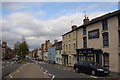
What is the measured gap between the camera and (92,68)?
19.3m

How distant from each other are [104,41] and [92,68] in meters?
7.00

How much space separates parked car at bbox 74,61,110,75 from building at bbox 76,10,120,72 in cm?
363

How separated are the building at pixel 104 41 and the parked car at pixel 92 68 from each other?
3.63m

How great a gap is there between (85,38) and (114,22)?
8.99 m

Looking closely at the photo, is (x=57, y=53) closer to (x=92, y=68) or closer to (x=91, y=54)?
(x=91, y=54)

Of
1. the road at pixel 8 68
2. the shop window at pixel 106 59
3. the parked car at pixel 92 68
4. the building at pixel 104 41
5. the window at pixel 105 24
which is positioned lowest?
the road at pixel 8 68

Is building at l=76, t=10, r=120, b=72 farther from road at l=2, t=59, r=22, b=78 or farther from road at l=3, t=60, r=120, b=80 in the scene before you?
road at l=2, t=59, r=22, b=78

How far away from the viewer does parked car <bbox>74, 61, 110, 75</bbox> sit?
18.4 metres

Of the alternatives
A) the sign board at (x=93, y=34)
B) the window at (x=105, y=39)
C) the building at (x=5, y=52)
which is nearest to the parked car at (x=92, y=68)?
the window at (x=105, y=39)

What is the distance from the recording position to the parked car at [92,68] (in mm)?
18438

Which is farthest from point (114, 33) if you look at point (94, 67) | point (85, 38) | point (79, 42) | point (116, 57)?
point (79, 42)

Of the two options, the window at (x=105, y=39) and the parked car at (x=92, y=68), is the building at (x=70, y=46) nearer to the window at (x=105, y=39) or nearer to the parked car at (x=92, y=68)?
the window at (x=105, y=39)

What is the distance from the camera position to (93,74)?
18969mm

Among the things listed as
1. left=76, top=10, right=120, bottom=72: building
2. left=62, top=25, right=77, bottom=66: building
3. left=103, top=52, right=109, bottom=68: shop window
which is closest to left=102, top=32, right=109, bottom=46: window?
left=76, top=10, right=120, bottom=72: building
